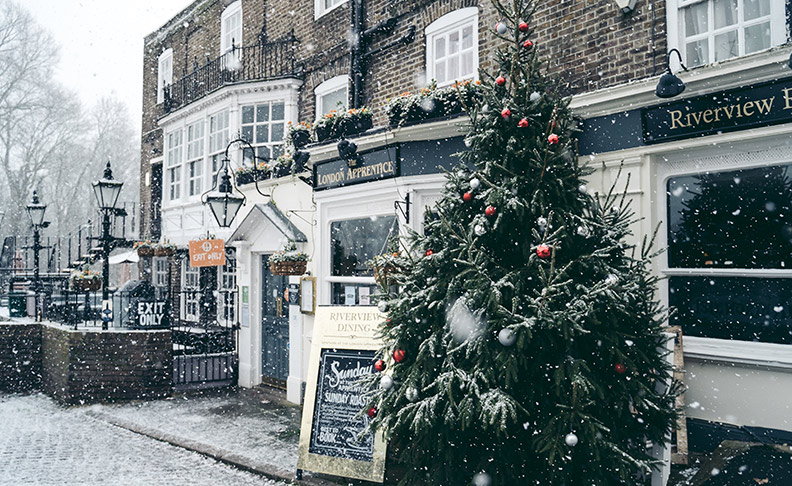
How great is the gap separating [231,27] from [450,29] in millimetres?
7314

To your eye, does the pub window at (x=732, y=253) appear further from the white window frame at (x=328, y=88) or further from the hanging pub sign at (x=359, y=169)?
the white window frame at (x=328, y=88)

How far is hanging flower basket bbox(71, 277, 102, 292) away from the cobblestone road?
248 cm

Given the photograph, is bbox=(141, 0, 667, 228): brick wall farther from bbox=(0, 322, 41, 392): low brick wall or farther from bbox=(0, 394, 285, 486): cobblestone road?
bbox=(0, 322, 41, 392): low brick wall

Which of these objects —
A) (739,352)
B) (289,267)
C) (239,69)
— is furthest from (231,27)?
(739,352)

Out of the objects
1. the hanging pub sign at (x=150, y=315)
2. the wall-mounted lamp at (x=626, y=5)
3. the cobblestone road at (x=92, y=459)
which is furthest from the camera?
the hanging pub sign at (x=150, y=315)

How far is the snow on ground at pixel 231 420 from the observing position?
23.7 feet

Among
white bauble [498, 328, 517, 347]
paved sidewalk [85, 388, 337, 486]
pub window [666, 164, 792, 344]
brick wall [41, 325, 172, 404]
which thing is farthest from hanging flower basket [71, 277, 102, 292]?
pub window [666, 164, 792, 344]

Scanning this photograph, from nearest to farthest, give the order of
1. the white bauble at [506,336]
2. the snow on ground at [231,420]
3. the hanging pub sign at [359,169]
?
1. the white bauble at [506,336]
2. the snow on ground at [231,420]
3. the hanging pub sign at [359,169]

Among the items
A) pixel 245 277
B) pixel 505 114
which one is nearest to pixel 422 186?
pixel 505 114

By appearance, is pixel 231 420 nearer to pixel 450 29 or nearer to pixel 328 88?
pixel 328 88

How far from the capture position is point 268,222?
35.1 ft

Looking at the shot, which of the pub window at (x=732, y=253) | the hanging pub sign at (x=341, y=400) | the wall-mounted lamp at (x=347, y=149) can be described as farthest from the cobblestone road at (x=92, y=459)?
the pub window at (x=732, y=253)

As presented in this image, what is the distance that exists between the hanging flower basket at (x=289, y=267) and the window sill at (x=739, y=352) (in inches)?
226

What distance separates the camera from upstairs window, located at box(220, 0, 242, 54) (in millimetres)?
13469
